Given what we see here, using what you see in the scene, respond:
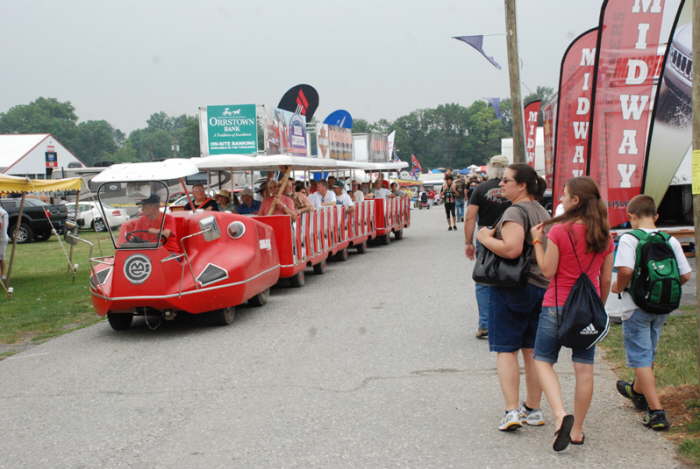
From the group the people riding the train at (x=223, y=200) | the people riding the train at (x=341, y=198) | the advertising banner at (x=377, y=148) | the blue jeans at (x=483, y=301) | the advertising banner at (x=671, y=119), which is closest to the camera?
the blue jeans at (x=483, y=301)

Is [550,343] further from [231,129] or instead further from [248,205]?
[231,129]

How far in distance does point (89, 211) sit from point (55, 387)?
93.4 ft

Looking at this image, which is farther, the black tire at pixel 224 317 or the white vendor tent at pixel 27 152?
the white vendor tent at pixel 27 152

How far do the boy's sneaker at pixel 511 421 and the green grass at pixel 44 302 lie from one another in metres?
6.53

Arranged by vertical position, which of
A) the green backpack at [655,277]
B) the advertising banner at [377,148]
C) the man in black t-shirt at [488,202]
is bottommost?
the green backpack at [655,277]

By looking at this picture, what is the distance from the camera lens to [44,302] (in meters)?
12.8

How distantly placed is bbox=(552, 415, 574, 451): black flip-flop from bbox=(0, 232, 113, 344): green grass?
7.04 meters

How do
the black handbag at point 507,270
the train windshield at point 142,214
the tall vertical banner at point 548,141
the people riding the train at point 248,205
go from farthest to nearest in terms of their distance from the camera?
the tall vertical banner at point 548,141, the people riding the train at point 248,205, the train windshield at point 142,214, the black handbag at point 507,270

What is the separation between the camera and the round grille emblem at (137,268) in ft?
29.5

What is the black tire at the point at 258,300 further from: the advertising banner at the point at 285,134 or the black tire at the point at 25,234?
the black tire at the point at 25,234

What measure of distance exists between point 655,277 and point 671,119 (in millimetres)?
4398

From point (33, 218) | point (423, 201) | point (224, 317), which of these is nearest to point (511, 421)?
point (224, 317)

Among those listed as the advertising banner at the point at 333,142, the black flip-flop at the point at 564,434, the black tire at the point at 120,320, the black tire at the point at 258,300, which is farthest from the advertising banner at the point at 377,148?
the black flip-flop at the point at 564,434

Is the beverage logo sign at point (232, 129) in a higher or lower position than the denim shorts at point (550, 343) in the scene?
higher
